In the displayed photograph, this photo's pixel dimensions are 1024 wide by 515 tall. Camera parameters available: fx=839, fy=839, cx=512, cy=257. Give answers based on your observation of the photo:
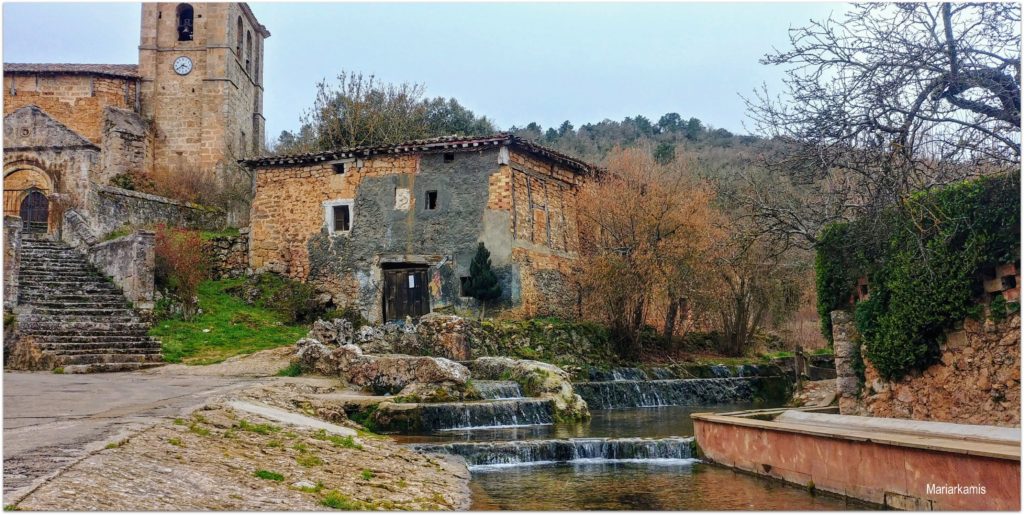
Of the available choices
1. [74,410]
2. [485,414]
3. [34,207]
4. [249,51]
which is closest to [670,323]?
[485,414]

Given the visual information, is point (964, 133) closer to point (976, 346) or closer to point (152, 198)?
point (976, 346)

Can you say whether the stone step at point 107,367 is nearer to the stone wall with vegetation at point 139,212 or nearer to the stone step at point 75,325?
the stone step at point 75,325

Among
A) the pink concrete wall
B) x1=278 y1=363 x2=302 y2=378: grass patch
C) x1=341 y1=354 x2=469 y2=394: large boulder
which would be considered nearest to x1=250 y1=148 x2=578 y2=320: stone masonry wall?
x1=278 y1=363 x2=302 y2=378: grass patch

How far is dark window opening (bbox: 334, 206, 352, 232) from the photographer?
25.2 m

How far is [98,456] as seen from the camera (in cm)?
596

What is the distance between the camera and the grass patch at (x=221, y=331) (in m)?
18.5

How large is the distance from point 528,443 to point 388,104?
2500cm

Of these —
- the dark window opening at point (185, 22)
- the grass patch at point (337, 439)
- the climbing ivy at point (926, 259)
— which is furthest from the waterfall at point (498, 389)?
the dark window opening at point (185, 22)

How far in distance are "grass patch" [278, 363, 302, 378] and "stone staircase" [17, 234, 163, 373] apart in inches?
121

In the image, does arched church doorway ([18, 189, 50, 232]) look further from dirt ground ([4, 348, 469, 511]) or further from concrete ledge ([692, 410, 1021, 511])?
concrete ledge ([692, 410, 1021, 511])

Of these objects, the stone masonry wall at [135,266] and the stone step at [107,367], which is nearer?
the stone step at [107,367]

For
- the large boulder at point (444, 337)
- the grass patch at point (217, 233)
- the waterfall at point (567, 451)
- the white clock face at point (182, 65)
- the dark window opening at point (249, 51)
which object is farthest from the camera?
the dark window opening at point (249, 51)

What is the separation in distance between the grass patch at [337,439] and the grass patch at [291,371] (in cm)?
653

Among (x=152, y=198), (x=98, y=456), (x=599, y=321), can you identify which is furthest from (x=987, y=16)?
(x=152, y=198)
